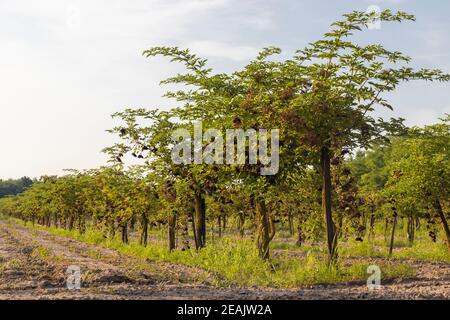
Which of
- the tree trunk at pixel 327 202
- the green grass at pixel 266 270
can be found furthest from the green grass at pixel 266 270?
the tree trunk at pixel 327 202

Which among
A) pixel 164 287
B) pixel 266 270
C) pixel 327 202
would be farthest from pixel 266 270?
pixel 164 287

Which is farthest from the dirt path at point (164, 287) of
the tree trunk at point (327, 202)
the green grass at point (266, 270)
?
the tree trunk at point (327, 202)

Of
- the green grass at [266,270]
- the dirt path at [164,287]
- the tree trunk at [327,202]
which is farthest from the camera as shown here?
the tree trunk at [327,202]

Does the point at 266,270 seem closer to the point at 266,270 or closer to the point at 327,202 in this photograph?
the point at 266,270

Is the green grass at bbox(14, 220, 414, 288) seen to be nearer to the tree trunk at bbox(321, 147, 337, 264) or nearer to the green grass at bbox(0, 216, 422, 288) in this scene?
the green grass at bbox(0, 216, 422, 288)

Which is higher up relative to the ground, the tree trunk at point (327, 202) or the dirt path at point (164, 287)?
the tree trunk at point (327, 202)

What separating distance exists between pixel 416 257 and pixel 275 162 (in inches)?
465

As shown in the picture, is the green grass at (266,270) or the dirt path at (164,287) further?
the green grass at (266,270)

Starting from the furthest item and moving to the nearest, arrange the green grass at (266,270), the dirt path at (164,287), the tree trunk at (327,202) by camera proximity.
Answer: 1. the tree trunk at (327,202)
2. the green grass at (266,270)
3. the dirt path at (164,287)

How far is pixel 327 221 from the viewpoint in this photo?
12.5 metres

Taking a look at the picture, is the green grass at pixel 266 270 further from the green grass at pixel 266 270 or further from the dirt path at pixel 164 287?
the dirt path at pixel 164 287
